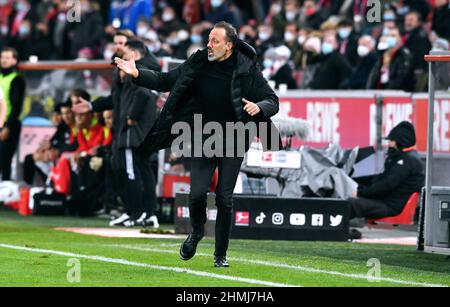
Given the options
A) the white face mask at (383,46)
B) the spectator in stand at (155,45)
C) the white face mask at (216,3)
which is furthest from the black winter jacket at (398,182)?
the white face mask at (216,3)

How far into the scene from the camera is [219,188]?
12086mm

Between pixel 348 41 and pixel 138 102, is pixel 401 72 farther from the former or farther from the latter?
pixel 138 102

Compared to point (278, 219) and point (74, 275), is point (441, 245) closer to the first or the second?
point (278, 219)

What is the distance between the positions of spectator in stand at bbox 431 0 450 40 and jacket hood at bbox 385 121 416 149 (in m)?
4.79


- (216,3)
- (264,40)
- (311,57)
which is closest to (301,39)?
(311,57)

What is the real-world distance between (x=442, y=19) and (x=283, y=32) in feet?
14.0

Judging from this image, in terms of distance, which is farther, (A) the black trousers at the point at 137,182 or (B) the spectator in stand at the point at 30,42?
(B) the spectator in stand at the point at 30,42

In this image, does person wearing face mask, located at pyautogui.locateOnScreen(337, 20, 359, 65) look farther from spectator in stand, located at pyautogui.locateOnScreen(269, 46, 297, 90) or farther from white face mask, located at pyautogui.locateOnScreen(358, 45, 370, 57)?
spectator in stand, located at pyautogui.locateOnScreen(269, 46, 297, 90)

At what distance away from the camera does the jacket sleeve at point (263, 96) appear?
1200cm

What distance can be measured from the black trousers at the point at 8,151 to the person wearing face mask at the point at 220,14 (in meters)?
5.62

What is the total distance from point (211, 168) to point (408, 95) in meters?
7.01

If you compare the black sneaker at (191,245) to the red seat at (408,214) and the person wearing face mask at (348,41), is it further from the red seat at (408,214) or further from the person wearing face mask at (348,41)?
the person wearing face mask at (348,41)

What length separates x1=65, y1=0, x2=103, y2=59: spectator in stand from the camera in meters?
28.7
